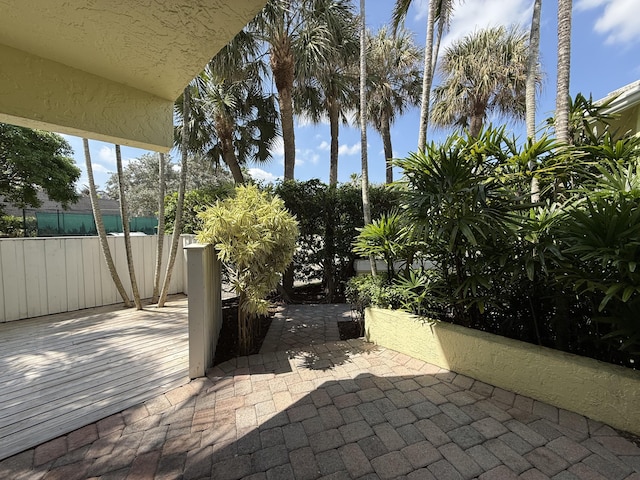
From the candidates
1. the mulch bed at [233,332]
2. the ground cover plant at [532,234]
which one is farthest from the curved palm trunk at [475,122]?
Answer: the mulch bed at [233,332]

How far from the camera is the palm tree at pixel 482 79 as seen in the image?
26.4 ft

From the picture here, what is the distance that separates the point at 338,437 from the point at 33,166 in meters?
13.2

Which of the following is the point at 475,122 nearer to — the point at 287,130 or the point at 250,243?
the point at 287,130

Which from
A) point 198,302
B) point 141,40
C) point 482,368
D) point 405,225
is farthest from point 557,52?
point 198,302

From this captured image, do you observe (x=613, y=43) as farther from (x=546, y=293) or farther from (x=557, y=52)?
(x=546, y=293)

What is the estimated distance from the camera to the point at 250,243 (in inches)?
123

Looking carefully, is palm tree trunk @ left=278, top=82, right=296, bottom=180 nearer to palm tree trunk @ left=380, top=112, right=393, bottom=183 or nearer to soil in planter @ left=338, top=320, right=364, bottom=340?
soil in planter @ left=338, top=320, right=364, bottom=340

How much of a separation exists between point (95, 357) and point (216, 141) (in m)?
6.84

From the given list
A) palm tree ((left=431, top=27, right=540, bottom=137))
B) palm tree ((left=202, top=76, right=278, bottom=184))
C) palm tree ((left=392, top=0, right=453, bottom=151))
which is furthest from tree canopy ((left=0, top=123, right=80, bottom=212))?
palm tree ((left=431, top=27, right=540, bottom=137))

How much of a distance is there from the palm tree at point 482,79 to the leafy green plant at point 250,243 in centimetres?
732

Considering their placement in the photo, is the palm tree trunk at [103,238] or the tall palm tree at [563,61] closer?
the tall palm tree at [563,61]

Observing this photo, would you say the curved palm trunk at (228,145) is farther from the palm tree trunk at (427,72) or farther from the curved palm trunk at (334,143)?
the palm tree trunk at (427,72)

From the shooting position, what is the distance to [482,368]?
2555 millimetres

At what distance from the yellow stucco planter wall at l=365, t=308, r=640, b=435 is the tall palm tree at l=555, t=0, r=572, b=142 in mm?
2283
